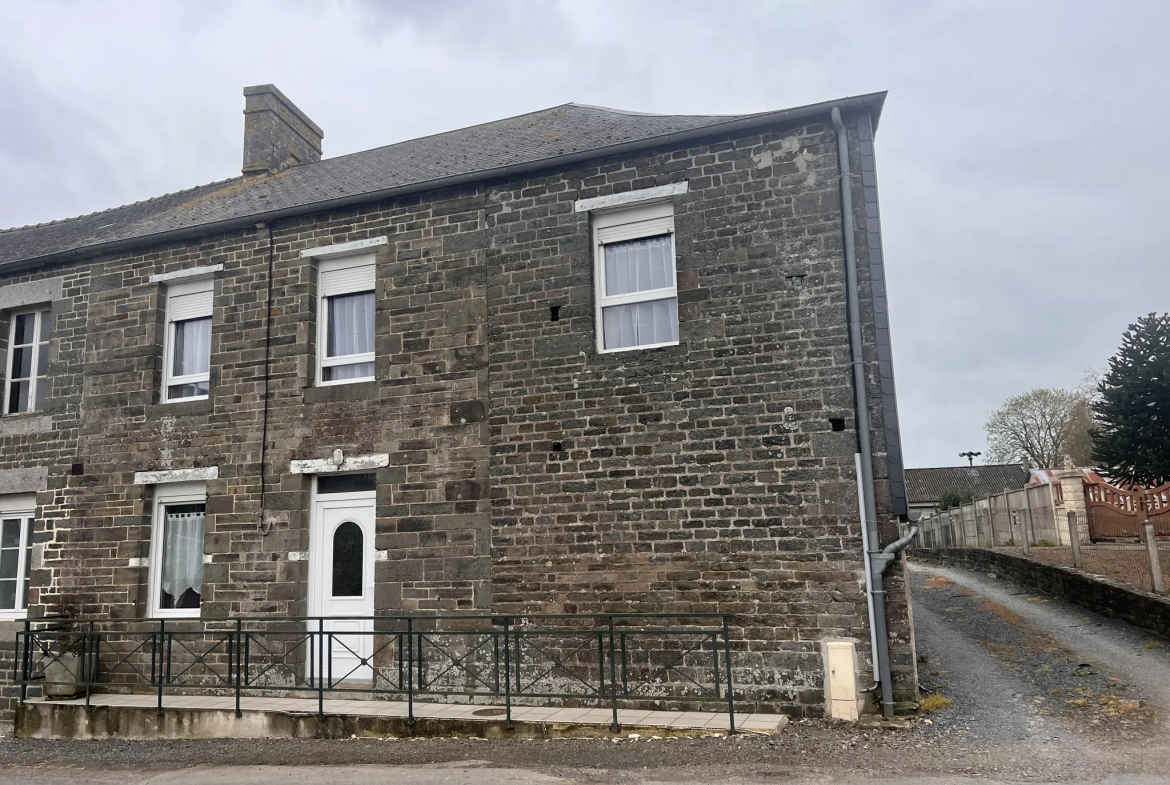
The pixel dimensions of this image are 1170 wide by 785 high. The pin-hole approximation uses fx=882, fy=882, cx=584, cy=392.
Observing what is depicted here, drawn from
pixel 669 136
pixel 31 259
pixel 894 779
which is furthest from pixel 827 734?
pixel 31 259

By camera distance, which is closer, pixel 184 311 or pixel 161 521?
pixel 161 521

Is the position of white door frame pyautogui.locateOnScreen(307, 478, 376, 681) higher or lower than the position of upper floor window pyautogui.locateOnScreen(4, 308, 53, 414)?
lower

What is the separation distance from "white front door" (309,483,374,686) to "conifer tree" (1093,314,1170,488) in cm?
1940

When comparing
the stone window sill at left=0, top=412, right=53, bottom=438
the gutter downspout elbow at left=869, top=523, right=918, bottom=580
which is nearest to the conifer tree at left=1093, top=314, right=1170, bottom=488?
the gutter downspout elbow at left=869, top=523, right=918, bottom=580

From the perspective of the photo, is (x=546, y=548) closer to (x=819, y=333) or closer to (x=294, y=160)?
(x=819, y=333)

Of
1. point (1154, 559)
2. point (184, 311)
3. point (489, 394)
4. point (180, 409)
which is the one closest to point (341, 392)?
point (489, 394)

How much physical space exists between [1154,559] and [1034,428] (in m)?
37.6

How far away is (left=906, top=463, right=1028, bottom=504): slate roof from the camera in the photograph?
172 feet

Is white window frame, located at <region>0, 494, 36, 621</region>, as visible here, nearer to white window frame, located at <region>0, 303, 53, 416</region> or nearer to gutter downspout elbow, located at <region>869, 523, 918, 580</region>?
white window frame, located at <region>0, 303, 53, 416</region>

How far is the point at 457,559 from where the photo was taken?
9.63 metres

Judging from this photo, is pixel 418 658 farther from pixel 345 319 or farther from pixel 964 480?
pixel 964 480

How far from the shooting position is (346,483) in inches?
413

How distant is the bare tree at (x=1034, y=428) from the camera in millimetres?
42969

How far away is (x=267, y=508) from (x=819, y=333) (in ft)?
22.0
